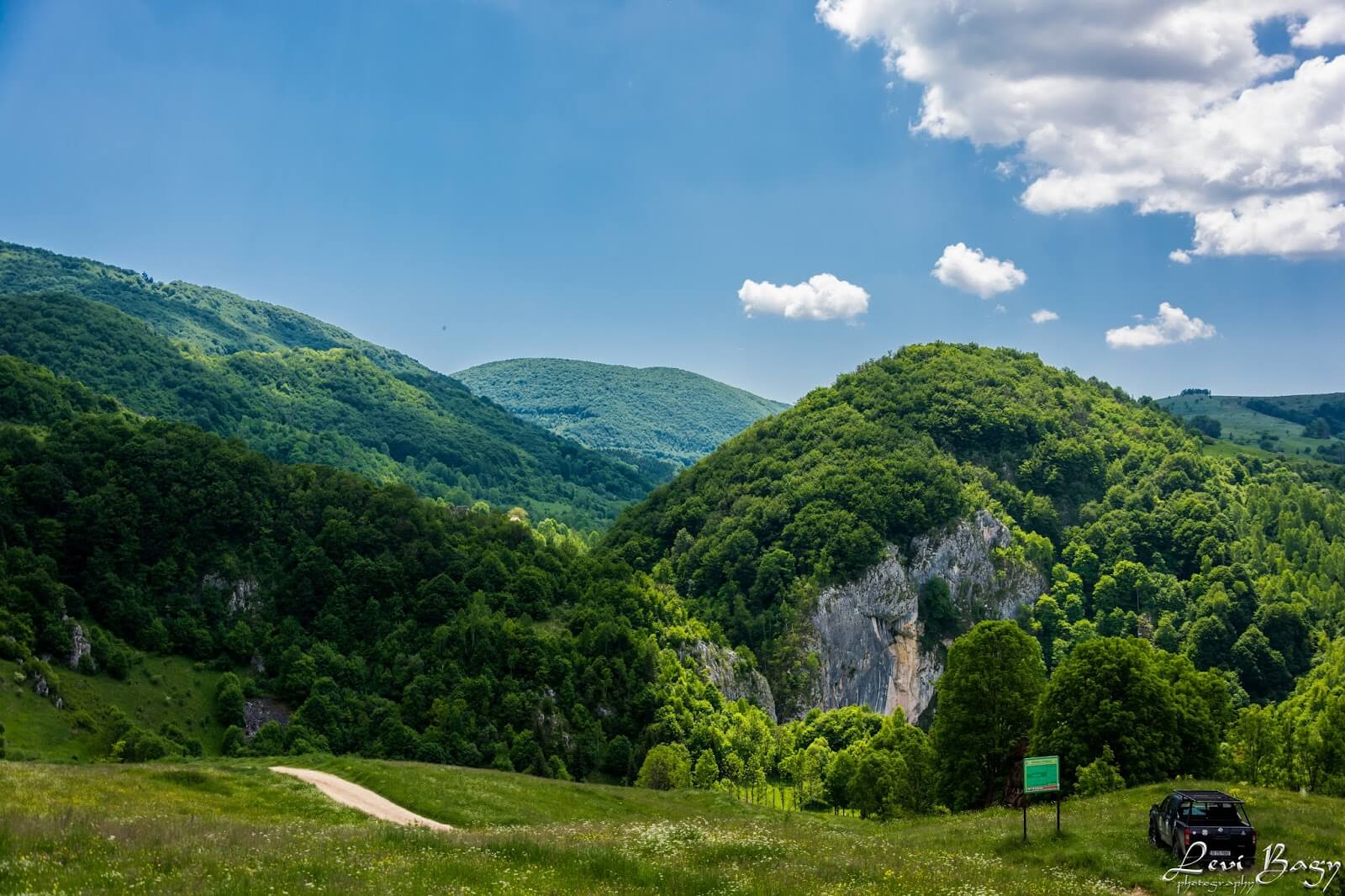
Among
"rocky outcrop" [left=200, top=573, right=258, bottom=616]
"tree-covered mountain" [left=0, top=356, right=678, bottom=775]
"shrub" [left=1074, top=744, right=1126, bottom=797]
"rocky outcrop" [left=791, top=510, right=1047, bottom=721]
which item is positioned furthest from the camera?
"rocky outcrop" [left=791, top=510, right=1047, bottom=721]

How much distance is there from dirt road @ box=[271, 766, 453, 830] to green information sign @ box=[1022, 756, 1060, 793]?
25658 mm

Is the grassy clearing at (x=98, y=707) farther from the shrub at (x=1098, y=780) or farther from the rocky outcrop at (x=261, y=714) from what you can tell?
the shrub at (x=1098, y=780)

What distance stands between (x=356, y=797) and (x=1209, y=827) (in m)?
39.4

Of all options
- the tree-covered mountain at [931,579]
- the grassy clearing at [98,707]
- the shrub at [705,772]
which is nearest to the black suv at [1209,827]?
the grassy clearing at [98,707]

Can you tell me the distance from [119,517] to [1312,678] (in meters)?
171

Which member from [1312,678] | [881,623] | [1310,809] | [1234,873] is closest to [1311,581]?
[1312,678]

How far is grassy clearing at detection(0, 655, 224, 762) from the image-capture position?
71688mm

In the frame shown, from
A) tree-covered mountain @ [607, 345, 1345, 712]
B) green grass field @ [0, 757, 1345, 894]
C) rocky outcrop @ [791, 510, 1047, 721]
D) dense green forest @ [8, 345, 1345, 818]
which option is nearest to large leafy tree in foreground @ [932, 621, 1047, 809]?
dense green forest @ [8, 345, 1345, 818]

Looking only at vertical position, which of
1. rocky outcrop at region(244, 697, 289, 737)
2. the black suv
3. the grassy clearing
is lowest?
rocky outcrop at region(244, 697, 289, 737)

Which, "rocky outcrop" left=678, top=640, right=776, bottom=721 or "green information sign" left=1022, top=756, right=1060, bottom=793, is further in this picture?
"rocky outcrop" left=678, top=640, right=776, bottom=721

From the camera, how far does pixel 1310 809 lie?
3422 cm

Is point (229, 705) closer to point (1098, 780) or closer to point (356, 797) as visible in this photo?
point (356, 797)

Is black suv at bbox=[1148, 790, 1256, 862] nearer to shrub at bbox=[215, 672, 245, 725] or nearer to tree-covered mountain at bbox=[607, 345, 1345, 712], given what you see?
shrub at bbox=[215, 672, 245, 725]

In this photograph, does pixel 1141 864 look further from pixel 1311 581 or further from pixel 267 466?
pixel 1311 581
